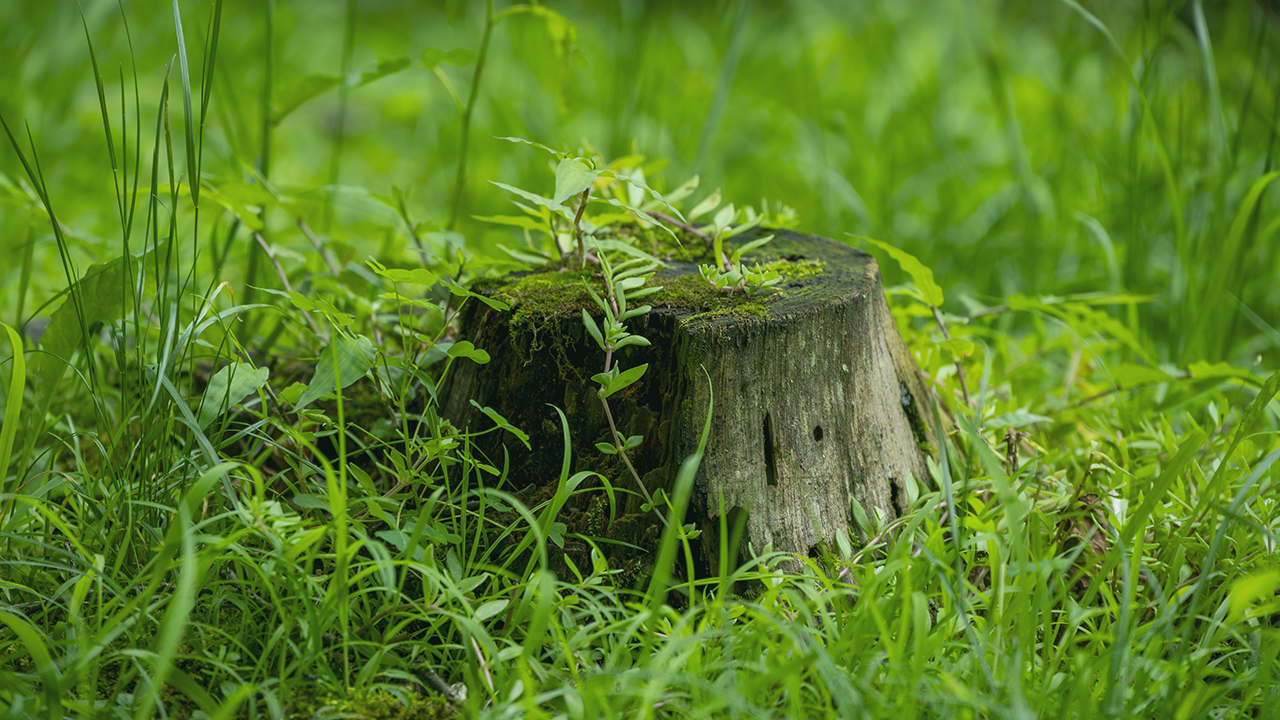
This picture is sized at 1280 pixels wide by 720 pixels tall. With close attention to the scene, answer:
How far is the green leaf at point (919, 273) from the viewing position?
144cm

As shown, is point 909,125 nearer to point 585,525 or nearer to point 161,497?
point 585,525

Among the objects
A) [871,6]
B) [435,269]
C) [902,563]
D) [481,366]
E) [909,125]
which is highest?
[871,6]

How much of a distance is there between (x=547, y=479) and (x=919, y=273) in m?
0.77

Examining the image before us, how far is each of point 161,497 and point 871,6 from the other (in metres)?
5.39

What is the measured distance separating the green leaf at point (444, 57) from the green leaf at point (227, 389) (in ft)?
2.33

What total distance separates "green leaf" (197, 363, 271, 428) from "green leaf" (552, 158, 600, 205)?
493 millimetres

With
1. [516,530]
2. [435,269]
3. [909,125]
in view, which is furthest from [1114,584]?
[909,125]

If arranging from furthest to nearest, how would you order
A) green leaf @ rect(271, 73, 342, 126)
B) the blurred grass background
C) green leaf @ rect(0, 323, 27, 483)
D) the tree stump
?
the blurred grass background, green leaf @ rect(271, 73, 342, 126), the tree stump, green leaf @ rect(0, 323, 27, 483)

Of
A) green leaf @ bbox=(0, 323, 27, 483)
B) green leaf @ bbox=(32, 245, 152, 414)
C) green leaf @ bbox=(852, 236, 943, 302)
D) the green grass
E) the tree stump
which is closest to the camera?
the green grass

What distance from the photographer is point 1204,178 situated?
2381 mm

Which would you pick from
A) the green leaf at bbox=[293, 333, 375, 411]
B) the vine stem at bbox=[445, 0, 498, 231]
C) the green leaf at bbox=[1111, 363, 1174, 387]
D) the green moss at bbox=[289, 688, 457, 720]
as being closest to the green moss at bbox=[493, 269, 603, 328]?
the green leaf at bbox=[293, 333, 375, 411]

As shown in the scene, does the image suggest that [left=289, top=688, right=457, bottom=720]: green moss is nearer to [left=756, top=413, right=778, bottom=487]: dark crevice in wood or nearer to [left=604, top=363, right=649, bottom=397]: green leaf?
[left=604, top=363, right=649, bottom=397]: green leaf

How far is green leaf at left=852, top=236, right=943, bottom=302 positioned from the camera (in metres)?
1.44

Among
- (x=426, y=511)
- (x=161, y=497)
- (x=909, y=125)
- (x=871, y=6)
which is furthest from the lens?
(x=871, y=6)
